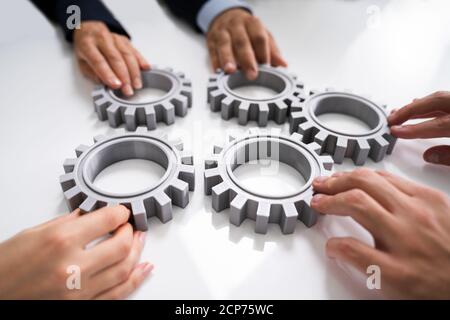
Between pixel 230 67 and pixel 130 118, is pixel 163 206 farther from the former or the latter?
pixel 230 67

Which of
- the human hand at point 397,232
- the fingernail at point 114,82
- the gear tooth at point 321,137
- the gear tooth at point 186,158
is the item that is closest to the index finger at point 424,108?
the gear tooth at point 321,137

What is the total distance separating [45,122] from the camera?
184cm

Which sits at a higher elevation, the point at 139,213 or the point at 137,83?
the point at 137,83

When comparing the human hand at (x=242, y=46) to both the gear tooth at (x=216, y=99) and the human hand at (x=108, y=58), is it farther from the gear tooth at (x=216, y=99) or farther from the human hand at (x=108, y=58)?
the human hand at (x=108, y=58)

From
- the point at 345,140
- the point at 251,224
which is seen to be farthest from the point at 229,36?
the point at 251,224

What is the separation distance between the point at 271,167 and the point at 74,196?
0.78 metres

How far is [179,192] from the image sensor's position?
4.62 ft

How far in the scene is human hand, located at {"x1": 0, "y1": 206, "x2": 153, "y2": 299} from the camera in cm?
106

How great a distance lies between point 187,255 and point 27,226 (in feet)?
1.95

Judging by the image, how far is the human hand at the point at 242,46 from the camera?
6.87 feet

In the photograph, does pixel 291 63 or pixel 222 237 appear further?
pixel 291 63

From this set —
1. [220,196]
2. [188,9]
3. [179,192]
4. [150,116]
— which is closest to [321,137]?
[220,196]

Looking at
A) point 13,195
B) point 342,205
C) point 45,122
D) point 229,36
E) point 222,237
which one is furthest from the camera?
point 229,36

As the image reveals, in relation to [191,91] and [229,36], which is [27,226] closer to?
[191,91]
